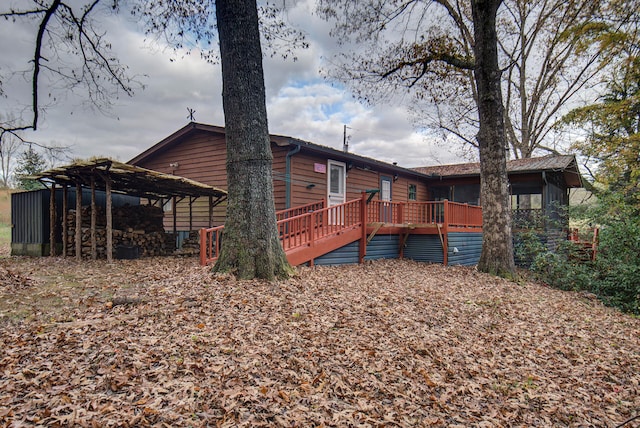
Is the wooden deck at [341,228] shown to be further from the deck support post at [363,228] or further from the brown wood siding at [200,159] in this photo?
the brown wood siding at [200,159]

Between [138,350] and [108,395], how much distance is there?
24.9 inches

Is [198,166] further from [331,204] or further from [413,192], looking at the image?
[413,192]

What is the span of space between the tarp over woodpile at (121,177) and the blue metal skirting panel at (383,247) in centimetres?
465

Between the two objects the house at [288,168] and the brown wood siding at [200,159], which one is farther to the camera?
the brown wood siding at [200,159]

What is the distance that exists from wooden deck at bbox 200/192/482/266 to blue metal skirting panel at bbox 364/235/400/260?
168mm

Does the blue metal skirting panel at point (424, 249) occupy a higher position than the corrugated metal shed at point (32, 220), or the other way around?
the corrugated metal shed at point (32, 220)

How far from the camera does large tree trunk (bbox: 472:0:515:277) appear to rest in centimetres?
858

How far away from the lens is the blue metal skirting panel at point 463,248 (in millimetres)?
10531

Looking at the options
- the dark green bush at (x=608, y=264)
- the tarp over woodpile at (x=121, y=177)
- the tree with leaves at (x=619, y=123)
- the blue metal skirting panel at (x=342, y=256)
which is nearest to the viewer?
the tarp over woodpile at (x=121, y=177)

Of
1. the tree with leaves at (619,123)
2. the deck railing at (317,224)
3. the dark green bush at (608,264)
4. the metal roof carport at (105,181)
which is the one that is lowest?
the dark green bush at (608,264)

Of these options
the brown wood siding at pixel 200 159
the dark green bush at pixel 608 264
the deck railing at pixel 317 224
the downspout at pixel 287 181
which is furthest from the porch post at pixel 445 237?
the brown wood siding at pixel 200 159

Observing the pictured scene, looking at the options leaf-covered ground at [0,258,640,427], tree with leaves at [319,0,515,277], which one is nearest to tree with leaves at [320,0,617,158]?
tree with leaves at [319,0,515,277]

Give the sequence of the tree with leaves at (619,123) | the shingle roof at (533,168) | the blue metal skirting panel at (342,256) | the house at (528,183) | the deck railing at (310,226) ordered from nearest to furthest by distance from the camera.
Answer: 1. the deck railing at (310,226)
2. the blue metal skirting panel at (342,256)
3. the tree with leaves at (619,123)
4. the shingle roof at (533,168)
5. the house at (528,183)

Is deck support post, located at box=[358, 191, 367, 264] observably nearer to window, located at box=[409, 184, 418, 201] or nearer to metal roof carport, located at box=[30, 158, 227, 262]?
metal roof carport, located at box=[30, 158, 227, 262]
